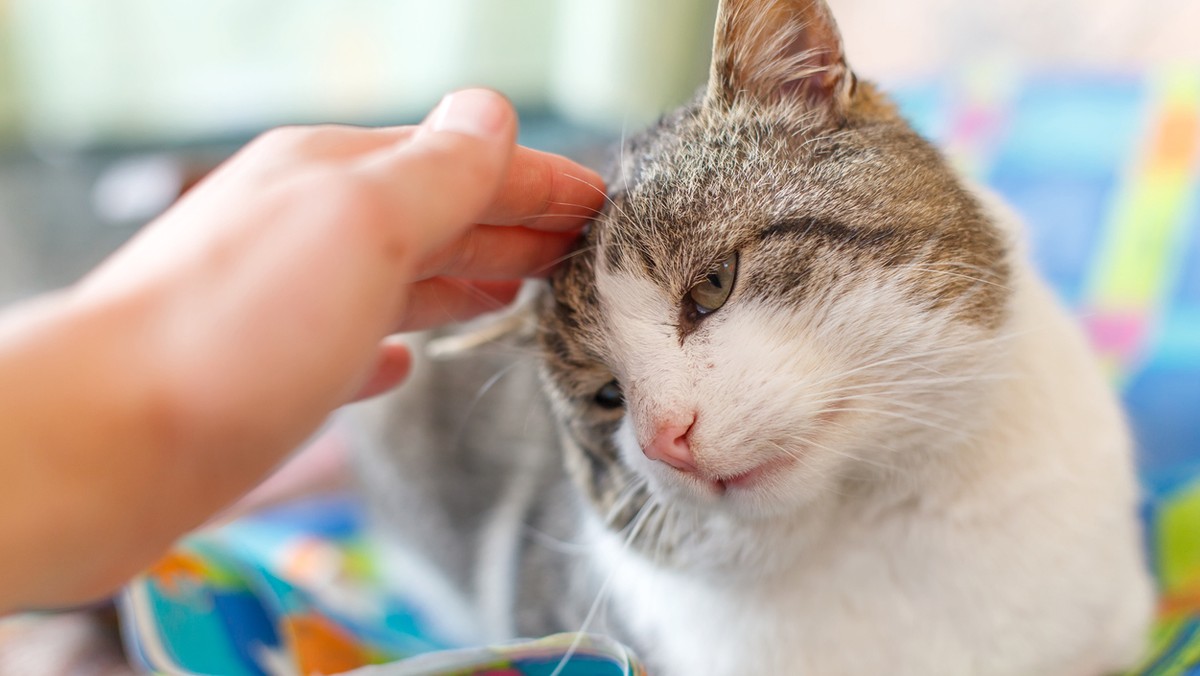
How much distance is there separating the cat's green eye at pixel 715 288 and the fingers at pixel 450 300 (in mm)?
328

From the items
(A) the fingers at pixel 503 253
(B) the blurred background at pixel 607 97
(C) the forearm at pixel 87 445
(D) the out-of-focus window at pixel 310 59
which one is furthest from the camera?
(D) the out-of-focus window at pixel 310 59

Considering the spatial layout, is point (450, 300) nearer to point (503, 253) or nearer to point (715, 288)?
point (503, 253)

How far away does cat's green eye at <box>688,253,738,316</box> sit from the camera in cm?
85

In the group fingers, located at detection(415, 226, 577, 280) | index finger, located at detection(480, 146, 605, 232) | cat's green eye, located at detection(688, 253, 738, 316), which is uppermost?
index finger, located at detection(480, 146, 605, 232)

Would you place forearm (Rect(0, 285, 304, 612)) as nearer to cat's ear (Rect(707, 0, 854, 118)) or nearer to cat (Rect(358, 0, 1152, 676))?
cat (Rect(358, 0, 1152, 676))

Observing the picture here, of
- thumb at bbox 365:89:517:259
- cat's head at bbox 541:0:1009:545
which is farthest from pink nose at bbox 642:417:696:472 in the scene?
thumb at bbox 365:89:517:259

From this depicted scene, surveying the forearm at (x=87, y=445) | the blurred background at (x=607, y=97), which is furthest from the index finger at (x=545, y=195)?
the blurred background at (x=607, y=97)

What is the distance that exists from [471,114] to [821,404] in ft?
1.33

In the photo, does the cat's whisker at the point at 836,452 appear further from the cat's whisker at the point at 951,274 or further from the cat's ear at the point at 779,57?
the cat's ear at the point at 779,57

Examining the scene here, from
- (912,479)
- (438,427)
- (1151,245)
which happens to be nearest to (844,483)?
(912,479)

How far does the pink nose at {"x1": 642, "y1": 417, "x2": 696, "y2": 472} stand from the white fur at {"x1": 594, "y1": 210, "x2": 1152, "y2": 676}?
0.02 m

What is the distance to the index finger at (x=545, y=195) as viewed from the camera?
34.3 inches

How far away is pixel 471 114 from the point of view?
28.6 inches

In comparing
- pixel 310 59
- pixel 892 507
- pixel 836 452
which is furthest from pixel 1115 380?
pixel 310 59
